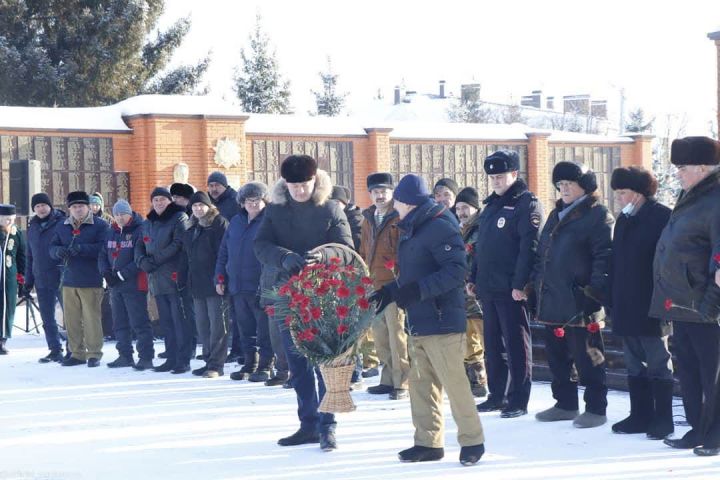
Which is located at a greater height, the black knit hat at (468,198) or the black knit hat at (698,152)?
the black knit hat at (698,152)

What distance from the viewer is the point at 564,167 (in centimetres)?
824

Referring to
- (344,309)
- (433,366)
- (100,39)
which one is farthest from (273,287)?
(100,39)

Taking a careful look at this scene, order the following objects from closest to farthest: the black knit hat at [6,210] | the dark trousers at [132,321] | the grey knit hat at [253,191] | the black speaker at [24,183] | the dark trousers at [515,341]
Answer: the dark trousers at [515,341]
the grey knit hat at [253,191]
the dark trousers at [132,321]
the black knit hat at [6,210]
the black speaker at [24,183]

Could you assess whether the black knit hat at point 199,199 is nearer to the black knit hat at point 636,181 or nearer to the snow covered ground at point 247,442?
the snow covered ground at point 247,442

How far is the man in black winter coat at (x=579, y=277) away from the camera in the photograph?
8.09 m

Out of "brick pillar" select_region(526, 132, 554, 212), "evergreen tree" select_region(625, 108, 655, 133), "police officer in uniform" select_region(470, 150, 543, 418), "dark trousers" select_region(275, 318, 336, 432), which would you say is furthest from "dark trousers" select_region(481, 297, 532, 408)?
Result: "evergreen tree" select_region(625, 108, 655, 133)

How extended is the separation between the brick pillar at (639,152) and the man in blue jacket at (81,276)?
651 inches

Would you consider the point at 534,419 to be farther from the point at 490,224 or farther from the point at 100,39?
the point at 100,39

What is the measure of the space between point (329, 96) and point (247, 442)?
110 feet

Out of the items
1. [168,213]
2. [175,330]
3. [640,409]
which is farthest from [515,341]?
[168,213]

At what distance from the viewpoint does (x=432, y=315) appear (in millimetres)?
6977

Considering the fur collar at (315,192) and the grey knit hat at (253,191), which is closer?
the fur collar at (315,192)

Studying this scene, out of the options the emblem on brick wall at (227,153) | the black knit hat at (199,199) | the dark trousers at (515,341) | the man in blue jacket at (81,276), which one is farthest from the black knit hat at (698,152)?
the emblem on brick wall at (227,153)

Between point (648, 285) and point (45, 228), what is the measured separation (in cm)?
760
